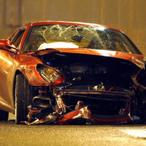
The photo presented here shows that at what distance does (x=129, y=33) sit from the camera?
838 inches

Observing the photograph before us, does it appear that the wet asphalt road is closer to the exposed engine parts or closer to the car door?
the exposed engine parts

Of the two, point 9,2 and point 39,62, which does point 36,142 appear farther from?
point 9,2

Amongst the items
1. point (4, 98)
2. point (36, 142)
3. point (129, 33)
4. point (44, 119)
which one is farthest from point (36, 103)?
point (129, 33)

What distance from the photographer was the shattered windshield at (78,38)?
10696mm

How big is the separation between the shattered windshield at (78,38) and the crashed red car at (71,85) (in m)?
0.32

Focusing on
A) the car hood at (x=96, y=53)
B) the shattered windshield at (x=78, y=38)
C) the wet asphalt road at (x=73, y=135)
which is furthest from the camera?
the shattered windshield at (x=78, y=38)

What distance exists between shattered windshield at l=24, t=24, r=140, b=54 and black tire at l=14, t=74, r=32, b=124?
3.92ft

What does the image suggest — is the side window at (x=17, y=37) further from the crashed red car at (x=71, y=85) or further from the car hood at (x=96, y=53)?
the car hood at (x=96, y=53)

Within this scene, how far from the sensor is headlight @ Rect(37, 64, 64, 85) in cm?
941

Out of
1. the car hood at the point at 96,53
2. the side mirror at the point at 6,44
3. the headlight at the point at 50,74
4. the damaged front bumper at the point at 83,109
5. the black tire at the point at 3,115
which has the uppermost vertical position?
the car hood at the point at 96,53

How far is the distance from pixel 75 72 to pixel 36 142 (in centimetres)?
205

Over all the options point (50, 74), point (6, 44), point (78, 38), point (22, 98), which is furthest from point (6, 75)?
point (78, 38)

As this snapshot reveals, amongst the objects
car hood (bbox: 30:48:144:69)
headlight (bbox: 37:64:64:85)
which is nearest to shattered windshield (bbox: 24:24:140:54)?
car hood (bbox: 30:48:144:69)

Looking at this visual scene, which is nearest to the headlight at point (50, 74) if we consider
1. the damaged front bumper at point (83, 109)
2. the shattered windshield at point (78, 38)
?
the damaged front bumper at point (83, 109)
